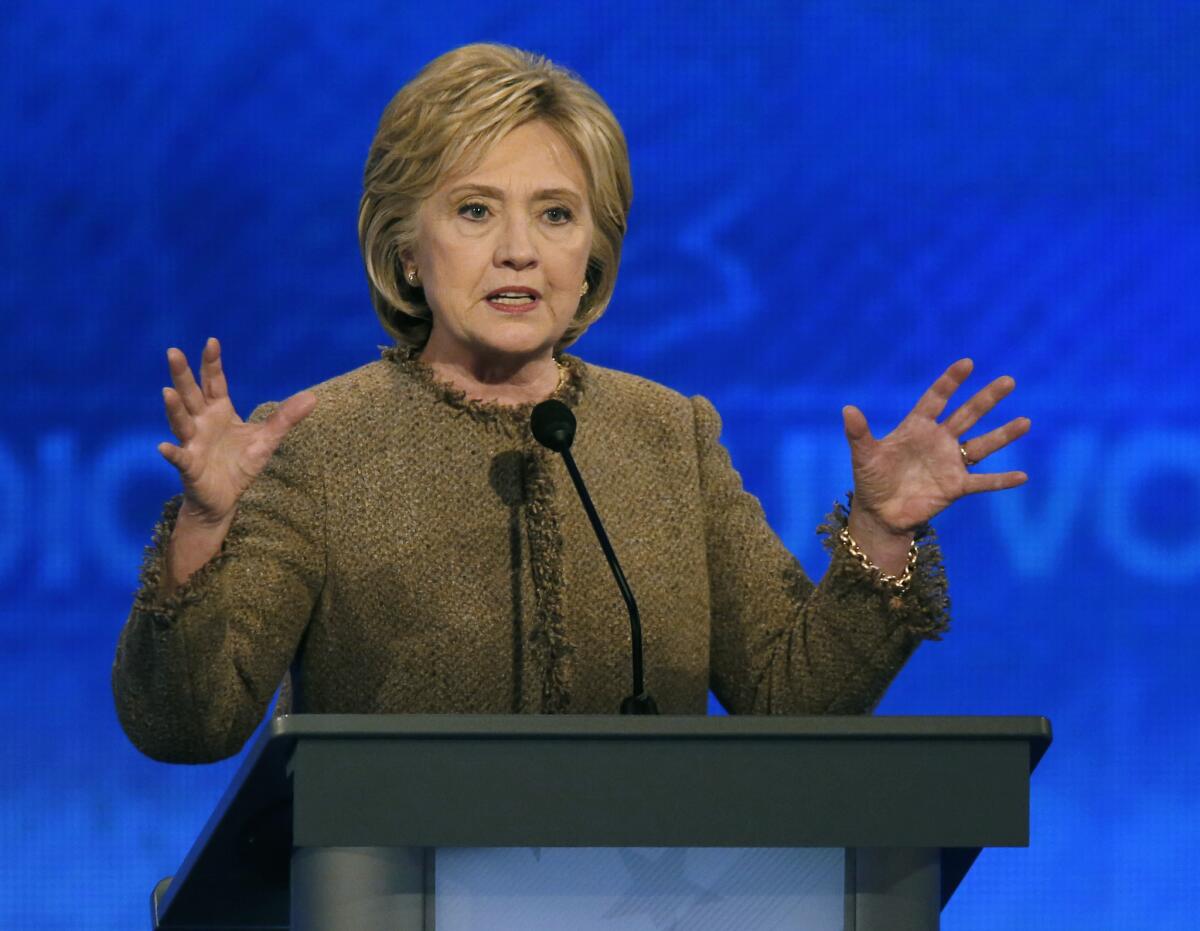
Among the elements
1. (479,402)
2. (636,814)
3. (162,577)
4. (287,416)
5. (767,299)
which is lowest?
(636,814)

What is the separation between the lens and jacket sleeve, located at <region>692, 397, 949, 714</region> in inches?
62.1

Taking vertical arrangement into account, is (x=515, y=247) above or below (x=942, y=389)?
above

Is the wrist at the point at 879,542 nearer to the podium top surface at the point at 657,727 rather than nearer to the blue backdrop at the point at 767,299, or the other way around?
the podium top surface at the point at 657,727

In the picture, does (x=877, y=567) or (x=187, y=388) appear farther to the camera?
(x=877, y=567)

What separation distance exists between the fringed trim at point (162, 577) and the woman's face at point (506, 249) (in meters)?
0.38

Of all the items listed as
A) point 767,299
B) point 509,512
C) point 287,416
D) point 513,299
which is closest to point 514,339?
point 513,299

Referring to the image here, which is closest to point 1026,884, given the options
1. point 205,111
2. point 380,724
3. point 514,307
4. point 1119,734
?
point 1119,734

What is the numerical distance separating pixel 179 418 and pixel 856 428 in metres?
0.51

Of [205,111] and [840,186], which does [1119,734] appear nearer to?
[840,186]

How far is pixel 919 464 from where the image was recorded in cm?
154

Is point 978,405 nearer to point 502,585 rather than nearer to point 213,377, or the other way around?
point 502,585

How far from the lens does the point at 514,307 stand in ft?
5.59

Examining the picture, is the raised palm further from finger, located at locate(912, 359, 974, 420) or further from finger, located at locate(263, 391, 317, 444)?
finger, located at locate(912, 359, 974, 420)

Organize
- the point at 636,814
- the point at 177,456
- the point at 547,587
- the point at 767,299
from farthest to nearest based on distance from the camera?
1. the point at 767,299
2. the point at 547,587
3. the point at 177,456
4. the point at 636,814
